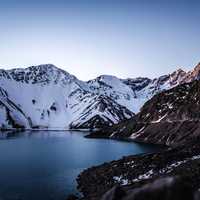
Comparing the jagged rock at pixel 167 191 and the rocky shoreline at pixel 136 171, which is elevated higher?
the jagged rock at pixel 167 191

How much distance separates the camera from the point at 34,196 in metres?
60.8

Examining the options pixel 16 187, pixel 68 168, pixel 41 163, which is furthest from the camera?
pixel 41 163

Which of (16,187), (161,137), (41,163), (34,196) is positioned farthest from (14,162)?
(161,137)

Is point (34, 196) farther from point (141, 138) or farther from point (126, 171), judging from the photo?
point (141, 138)

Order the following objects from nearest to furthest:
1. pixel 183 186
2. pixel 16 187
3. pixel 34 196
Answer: pixel 183 186
pixel 34 196
pixel 16 187

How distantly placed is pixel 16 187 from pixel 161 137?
4435 inches

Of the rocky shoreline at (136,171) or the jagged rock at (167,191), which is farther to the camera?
the rocky shoreline at (136,171)

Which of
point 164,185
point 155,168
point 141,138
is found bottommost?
point 141,138

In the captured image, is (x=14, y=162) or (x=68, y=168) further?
(x=14, y=162)

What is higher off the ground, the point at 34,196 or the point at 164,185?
the point at 164,185

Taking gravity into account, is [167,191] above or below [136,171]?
above

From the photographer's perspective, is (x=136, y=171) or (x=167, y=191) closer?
(x=167, y=191)

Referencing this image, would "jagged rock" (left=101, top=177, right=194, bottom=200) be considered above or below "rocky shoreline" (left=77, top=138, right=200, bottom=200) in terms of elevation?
above

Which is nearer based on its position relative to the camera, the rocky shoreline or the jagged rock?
the jagged rock
